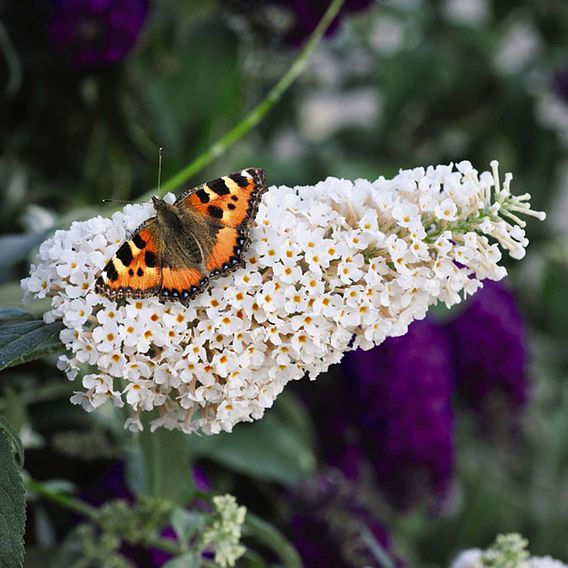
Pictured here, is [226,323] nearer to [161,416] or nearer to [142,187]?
[161,416]

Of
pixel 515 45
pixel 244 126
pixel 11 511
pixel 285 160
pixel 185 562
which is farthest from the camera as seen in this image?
pixel 515 45

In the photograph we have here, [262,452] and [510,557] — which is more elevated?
[262,452]

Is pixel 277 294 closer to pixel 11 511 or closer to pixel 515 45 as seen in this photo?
pixel 11 511

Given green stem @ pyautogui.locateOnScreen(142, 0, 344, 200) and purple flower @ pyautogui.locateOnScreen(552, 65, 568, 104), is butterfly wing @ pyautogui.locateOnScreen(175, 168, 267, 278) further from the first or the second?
purple flower @ pyautogui.locateOnScreen(552, 65, 568, 104)

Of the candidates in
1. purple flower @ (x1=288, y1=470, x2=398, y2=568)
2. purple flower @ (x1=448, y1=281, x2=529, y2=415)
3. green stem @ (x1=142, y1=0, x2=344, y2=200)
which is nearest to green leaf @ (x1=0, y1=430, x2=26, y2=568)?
green stem @ (x1=142, y1=0, x2=344, y2=200)

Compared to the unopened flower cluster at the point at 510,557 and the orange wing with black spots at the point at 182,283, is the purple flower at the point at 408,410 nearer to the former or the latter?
the unopened flower cluster at the point at 510,557

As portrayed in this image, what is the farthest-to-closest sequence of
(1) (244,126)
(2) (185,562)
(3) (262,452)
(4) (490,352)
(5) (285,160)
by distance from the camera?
(5) (285,160), (4) (490,352), (3) (262,452), (1) (244,126), (2) (185,562)

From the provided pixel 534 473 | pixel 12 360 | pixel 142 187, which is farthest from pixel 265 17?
pixel 534 473

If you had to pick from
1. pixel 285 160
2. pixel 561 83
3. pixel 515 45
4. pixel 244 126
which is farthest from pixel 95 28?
pixel 515 45
